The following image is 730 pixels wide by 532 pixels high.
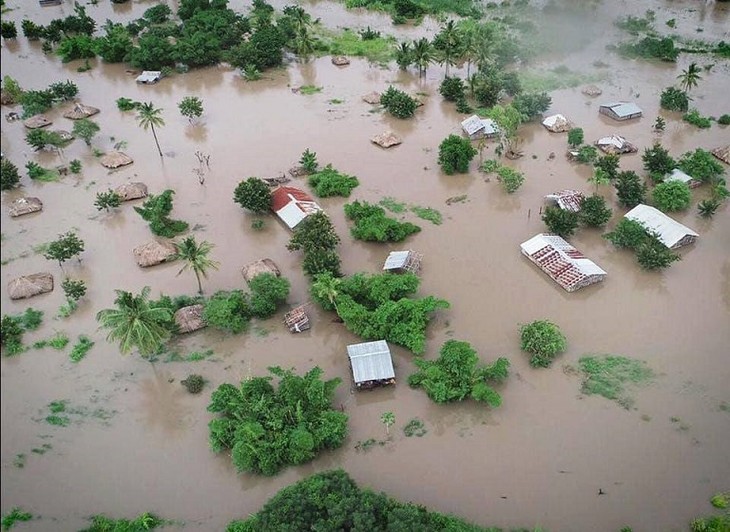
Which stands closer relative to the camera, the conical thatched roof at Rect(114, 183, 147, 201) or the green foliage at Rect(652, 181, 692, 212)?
the green foliage at Rect(652, 181, 692, 212)

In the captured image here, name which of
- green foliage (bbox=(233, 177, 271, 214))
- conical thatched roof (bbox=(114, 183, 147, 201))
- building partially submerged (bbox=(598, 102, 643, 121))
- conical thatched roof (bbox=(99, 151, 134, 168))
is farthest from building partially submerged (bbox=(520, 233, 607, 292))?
conical thatched roof (bbox=(99, 151, 134, 168))

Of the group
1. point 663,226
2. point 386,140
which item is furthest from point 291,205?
point 663,226

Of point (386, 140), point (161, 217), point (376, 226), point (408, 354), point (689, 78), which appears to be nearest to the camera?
point (408, 354)

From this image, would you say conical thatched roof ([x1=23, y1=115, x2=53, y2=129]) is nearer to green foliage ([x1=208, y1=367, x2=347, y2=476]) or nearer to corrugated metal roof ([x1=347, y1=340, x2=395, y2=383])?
green foliage ([x1=208, y1=367, x2=347, y2=476])

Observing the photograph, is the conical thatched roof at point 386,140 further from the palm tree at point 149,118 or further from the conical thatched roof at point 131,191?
the conical thatched roof at point 131,191

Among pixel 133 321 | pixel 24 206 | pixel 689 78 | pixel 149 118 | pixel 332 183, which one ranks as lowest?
pixel 24 206

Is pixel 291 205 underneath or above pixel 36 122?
underneath

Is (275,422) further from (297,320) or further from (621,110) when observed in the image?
(621,110)
